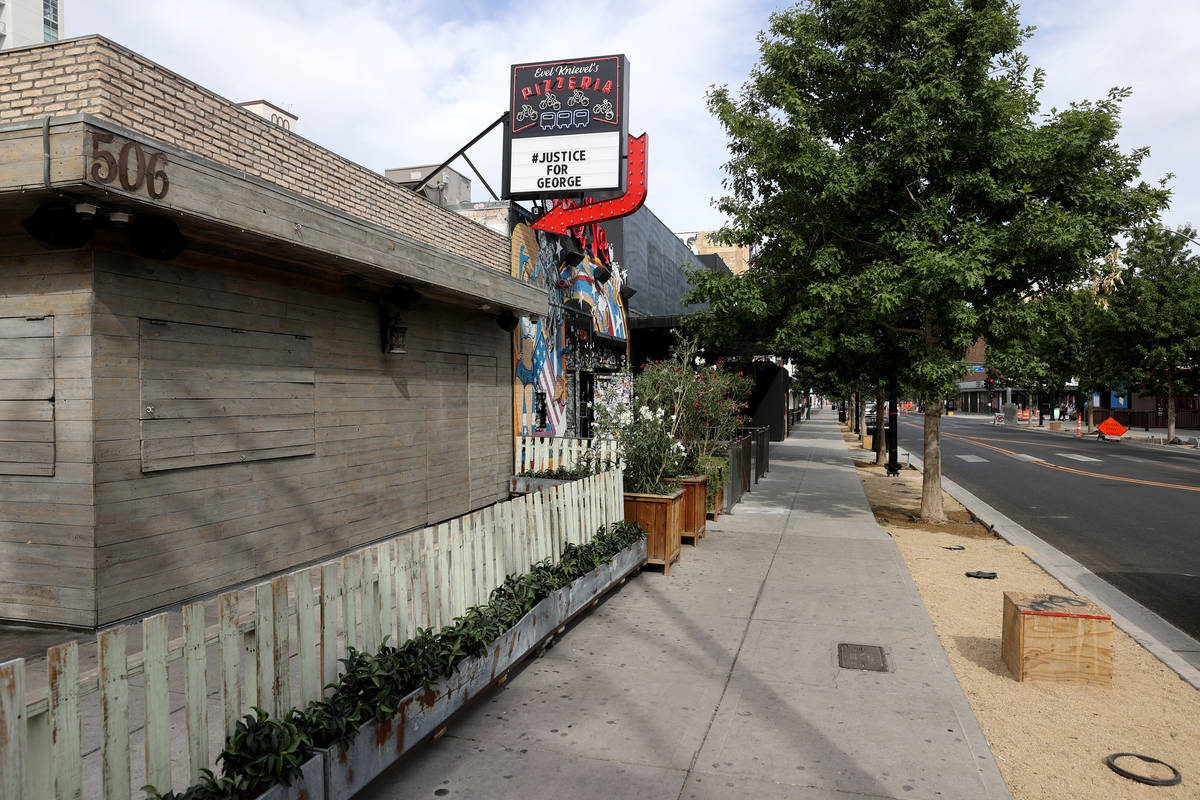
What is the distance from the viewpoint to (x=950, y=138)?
1045cm

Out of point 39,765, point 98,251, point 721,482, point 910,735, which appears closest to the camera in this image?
point 39,765

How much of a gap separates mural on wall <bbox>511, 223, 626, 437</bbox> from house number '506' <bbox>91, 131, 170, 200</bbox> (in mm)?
7775

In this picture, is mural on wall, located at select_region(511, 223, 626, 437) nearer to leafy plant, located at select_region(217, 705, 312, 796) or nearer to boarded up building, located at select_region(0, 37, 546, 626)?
boarded up building, located at select_region(0, 37, 546, 626)

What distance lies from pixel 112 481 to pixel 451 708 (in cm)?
338

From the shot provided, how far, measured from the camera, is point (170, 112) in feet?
20.4

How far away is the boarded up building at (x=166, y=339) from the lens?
5453 millimetres

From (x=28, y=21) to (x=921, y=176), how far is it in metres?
78.5

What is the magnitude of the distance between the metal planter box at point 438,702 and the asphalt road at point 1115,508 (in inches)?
219

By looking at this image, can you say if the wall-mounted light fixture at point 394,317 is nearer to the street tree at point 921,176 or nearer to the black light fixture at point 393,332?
the black light fixture at point 393,332

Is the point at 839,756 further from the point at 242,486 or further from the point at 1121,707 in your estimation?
the point at 242,486

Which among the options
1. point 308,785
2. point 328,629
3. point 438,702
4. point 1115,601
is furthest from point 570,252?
point 308,785

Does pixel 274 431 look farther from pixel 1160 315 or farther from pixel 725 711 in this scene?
pixel 1160 315

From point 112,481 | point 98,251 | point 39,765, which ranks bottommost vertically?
point 39,765

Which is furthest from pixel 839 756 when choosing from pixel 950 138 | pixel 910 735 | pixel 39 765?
pixel 950 138
